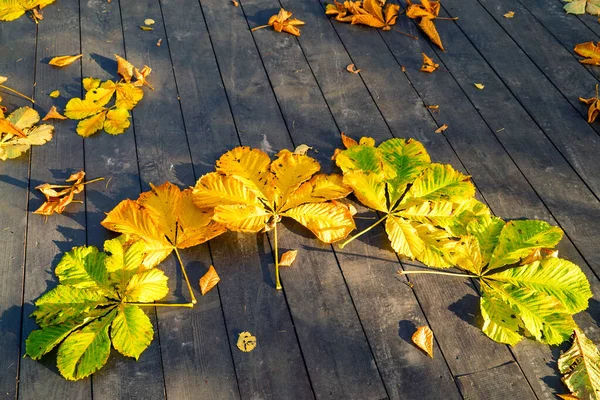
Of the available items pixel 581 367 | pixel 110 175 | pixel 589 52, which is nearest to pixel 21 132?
pixel 110 175

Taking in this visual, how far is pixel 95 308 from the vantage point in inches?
52.1

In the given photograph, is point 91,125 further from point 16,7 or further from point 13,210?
point 16,7

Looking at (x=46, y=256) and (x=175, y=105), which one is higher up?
(x=175, y=105)

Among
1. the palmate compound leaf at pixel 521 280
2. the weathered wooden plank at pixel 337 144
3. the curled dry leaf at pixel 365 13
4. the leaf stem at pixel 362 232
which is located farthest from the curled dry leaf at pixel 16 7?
the palmate compound leaf at pixel 521 280

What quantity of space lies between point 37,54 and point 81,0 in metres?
0.41

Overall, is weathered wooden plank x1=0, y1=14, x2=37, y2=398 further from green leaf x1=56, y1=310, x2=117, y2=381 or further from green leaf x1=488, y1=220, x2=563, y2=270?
green leaf x1=488, y1=220, x2=563, y2=270

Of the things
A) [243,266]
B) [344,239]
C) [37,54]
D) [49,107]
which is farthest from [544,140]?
[37,54]

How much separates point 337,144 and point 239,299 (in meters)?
0.67

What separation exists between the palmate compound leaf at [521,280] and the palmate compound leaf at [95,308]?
894 millimetres

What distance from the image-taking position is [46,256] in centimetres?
A: 146

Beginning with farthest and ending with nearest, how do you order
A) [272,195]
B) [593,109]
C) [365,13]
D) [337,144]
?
1. [365,13]
2. [593,109]
3. [337,144]
4. [272,195]

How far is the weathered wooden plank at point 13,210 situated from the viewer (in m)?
1.30

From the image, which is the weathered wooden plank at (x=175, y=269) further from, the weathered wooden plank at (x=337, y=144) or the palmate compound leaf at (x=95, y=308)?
the weathered wooden plank at (x=337, y=144)

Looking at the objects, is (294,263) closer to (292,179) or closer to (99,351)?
(292,179)
